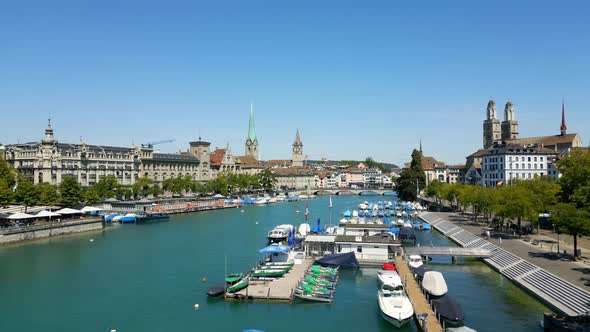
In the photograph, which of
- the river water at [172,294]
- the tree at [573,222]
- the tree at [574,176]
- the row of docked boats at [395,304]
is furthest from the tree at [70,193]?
the tree at [574,176]

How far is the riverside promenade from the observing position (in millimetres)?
27359

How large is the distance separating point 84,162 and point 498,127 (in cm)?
12521

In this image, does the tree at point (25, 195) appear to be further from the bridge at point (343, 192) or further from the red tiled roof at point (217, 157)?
the bridge at point (343, 192)

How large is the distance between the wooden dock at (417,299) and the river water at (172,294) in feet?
5.32

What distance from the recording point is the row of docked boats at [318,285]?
103ft

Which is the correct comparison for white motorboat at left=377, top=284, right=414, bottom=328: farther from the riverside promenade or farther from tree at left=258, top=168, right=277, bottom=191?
tree at left=258, top=168, right=277, bottom=191

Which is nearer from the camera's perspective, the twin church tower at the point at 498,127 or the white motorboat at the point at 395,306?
the white motorboat at the point at 395,306

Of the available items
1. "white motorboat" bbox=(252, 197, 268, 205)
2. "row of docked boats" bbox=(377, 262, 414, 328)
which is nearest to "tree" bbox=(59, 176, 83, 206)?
"white motorboat" bbox=(252, 197, 268, 205)

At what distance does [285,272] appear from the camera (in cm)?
3628

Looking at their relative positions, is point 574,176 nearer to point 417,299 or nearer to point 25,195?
point 417,299

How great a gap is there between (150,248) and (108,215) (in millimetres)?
32734

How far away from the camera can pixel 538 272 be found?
33.5 meters

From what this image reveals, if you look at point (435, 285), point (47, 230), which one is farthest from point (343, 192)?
point (435, 285)

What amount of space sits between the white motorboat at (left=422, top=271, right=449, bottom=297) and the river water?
6.34 feet
